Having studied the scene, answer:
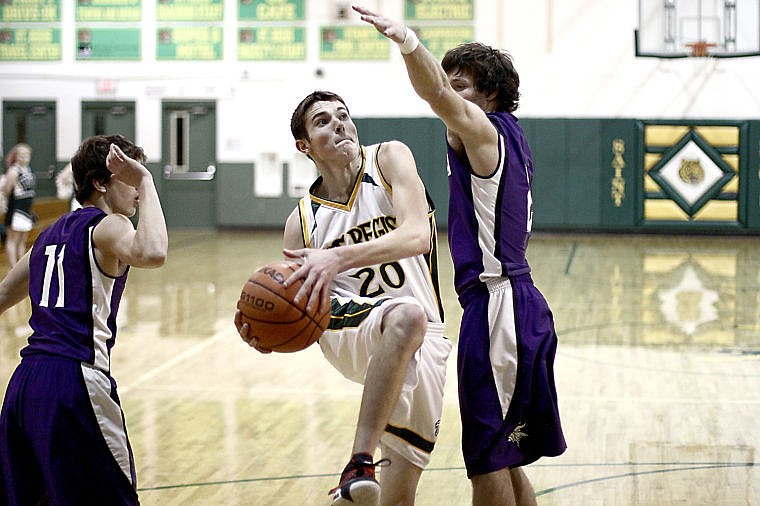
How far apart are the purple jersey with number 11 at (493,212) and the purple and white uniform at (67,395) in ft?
3.71

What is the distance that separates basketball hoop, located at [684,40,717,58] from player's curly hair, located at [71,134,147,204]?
45.9ft

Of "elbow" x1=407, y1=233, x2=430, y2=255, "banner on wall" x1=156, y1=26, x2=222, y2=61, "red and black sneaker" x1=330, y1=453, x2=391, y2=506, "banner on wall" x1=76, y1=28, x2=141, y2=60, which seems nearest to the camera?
"red and black sneaker" x1=330, y1=453, x2=391, y2=506

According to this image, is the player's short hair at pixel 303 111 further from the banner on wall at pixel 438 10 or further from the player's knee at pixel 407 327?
the banner on wall at pixel 438 10

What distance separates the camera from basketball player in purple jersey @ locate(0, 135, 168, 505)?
124 inches

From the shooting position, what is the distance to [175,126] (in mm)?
18625

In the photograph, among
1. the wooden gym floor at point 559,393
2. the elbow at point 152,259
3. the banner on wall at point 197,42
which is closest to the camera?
the elbow at point 152,259

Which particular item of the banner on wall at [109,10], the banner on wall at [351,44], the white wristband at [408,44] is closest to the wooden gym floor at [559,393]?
the white wristband at [408,44]

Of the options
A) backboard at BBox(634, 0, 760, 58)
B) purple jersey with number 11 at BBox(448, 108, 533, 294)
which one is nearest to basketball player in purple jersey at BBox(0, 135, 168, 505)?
purple jersey with number 11 at BBox(448, 108, 533, 294)

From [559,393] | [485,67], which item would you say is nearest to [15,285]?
[485,67]

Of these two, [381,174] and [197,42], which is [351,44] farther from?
[381,174]

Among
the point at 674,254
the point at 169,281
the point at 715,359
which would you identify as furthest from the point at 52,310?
the point at 674,254

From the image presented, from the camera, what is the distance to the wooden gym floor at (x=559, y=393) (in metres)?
4.85

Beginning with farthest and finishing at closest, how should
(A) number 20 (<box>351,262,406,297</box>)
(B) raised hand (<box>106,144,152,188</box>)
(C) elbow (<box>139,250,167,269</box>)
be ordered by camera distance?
(A) number 20 (<box>351,262,406,297</box>) < (B) raised hand (<box>106,144,152,188</box>) < (C) elbow (<box>139,250,167,269</box>)

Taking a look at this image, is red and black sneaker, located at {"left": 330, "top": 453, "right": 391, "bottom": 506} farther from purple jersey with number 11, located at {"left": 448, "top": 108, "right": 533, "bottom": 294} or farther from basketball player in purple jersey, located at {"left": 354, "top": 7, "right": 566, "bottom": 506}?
purple jersey with number 11, located at {"left": 448, "top": 108, "right": 533, "bottom": 294}
